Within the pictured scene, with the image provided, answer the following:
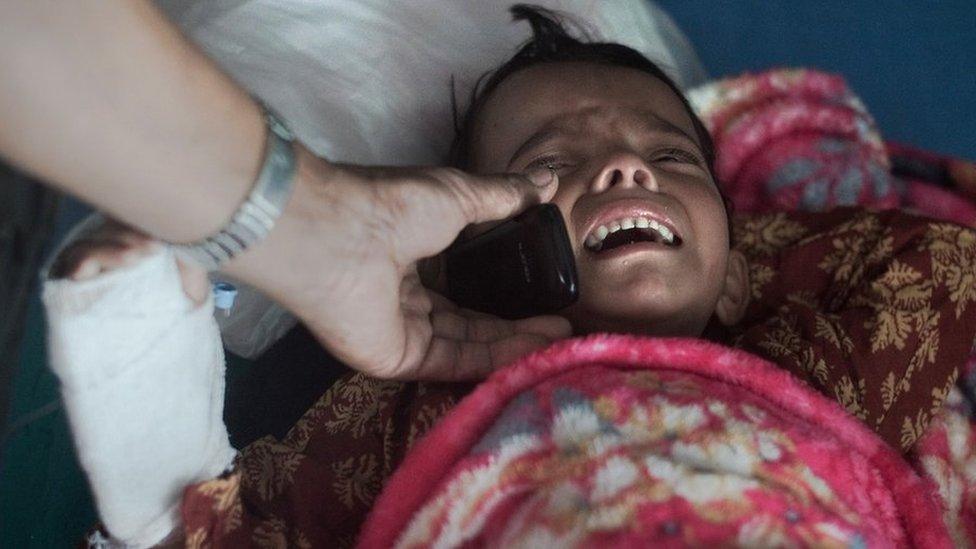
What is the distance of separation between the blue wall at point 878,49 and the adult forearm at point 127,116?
1051mm

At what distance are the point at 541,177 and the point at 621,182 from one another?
0.30ft

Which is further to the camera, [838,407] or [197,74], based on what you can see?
[838,407]

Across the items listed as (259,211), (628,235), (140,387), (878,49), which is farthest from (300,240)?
(878,49)

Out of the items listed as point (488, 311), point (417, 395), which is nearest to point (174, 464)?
point (417, 395)

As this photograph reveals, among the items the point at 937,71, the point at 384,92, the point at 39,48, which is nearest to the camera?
the point at 39,48

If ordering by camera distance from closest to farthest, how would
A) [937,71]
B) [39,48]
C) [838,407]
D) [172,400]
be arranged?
[39,48]
[172,400]
[838,407]
[937,71]

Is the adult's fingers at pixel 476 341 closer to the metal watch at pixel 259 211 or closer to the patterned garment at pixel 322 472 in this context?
the patterned garment at pixel 322 472

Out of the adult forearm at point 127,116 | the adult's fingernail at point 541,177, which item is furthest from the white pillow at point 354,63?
the adult forearm at point 127,116

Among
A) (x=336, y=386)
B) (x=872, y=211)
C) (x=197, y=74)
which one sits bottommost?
(x=336, y=386)

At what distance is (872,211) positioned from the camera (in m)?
1.07

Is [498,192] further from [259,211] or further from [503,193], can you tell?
[259,211]

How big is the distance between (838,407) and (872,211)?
0.43 meters

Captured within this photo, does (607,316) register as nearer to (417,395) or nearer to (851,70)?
(417,395)

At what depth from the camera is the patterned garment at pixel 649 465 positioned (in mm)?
547
